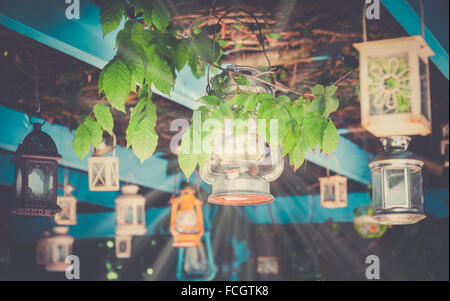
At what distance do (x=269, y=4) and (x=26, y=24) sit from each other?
138 cm

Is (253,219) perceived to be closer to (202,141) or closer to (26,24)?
(26,24)

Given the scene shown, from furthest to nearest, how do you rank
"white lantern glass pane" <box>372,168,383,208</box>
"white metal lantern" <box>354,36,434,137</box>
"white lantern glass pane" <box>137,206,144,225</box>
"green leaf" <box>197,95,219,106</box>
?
"white lantern glass pane" <box>137,206,144,225</box> → "white lantern glass pane" <box>372,168,383,208</box> → "white metal lantern" <box>354,36,434,137</box> → "green leaf" <box>197,95,219,106</box>

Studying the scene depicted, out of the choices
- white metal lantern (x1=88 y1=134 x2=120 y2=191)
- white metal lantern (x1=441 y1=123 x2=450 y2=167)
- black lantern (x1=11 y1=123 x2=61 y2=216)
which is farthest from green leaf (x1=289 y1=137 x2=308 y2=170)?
white metal lantern (x1=441 y1=123 x2=450 y2=167)

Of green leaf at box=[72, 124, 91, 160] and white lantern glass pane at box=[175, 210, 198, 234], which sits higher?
green leaf at box=[72, 124, 91, 160]

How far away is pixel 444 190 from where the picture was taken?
24.0 feet

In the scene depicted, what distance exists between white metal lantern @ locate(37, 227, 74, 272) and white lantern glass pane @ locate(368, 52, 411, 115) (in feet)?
12.8

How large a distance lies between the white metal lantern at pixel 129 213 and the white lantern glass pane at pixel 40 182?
183 cm

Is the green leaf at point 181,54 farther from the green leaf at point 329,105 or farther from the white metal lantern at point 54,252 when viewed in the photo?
the white metal lantern at point 54,252

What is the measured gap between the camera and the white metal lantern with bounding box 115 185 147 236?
5676 mm

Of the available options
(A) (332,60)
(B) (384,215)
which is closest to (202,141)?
(B) (384,215)

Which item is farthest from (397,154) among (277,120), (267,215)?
(267,215)

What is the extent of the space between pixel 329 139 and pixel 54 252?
4.14m

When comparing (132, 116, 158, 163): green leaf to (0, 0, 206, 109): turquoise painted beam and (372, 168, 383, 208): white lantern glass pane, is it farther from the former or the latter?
(372, 168, 383, 208): white lantern glass pane

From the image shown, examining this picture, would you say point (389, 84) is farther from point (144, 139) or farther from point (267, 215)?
point (267, 215)
